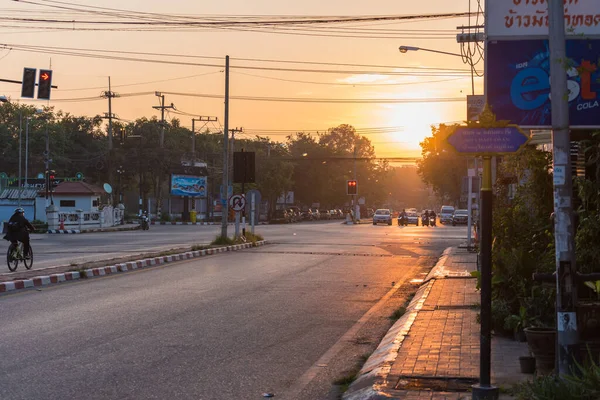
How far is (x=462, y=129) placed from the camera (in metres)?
6.52

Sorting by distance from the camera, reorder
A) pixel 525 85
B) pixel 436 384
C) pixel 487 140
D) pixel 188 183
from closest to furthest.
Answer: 1. pixel 487 140
2. pixel 436 384
3. pixel 525 85
4. pixel 188 183

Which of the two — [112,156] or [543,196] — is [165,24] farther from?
[112,156]

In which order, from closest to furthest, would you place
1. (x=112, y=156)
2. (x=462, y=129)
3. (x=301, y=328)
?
(x=462, y=129) → (x=301, y=328) → (x=112, y=156)

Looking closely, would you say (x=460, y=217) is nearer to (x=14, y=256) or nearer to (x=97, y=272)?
(x=97, y=272)

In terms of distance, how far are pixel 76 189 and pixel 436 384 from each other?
55.2 metres

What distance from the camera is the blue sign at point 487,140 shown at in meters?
6.46

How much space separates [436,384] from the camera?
7.11 m

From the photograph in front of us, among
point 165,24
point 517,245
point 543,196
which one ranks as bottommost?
point 517,245

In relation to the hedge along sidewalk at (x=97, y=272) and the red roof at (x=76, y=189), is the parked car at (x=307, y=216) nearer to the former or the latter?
the red roof at (x=76, y=189)

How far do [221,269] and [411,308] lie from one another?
8.87 m

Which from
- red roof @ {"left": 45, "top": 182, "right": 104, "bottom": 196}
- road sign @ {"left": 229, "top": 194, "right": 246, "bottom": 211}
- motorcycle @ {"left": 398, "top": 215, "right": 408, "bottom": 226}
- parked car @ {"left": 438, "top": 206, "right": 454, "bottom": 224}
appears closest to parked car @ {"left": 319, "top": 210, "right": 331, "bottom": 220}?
parked car @ {"left": 438, "top": 206, "right": 454, "bottom": 224}

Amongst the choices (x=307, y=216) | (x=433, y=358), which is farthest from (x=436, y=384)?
(x=307, y=216)

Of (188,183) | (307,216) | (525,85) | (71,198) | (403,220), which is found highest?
(188,183)

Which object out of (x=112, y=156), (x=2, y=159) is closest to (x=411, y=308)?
(x=112, y=156)
